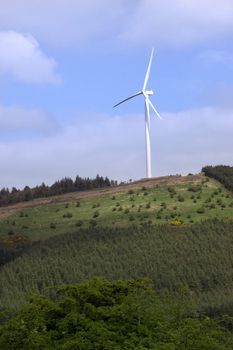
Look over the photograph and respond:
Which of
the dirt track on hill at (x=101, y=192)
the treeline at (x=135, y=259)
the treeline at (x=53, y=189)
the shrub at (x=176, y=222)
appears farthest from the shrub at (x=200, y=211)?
the treeline at (x=53, y=189)

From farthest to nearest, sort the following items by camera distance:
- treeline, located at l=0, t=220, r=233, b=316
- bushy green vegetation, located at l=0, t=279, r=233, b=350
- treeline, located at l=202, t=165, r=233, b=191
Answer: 1. treeline, located at l=202, t=165, r=233, b=191
2. treeline, located at l=0, t=220, r=233, b=316
3. bushy green vegetation, located at l=0, t=279, r=233, b=350

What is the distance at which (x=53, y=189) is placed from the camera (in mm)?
67875

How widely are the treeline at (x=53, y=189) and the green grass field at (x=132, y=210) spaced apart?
7743 mm

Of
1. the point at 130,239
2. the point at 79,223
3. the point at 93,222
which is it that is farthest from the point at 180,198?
the point at 130,239

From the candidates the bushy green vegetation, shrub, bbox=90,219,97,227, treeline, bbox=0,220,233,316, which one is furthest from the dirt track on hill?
the bushy green vegetation

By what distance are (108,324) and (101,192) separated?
4447 centimetres

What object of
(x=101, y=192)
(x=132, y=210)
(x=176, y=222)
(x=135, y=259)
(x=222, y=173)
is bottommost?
(x=135, y=259)

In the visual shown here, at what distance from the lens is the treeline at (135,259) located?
36625 mm

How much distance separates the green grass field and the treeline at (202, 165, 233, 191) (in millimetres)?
539

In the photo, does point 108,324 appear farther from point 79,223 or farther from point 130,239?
point 79,223

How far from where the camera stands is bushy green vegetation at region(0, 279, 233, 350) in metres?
15.9

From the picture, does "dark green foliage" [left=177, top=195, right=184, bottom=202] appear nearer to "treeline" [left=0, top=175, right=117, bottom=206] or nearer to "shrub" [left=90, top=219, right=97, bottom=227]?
"shrub" [left=90, top=219, right=97, bottom=227]

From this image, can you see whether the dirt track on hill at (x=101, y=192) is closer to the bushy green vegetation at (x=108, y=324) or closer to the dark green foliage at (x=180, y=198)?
the dark green foliage at (x=180, y=198)

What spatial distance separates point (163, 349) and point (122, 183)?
169 feet
